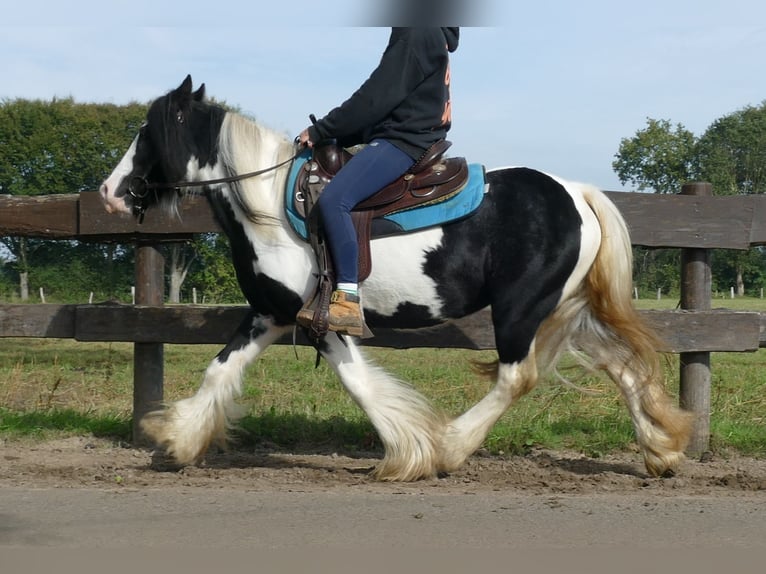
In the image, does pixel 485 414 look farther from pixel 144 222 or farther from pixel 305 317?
pixel 144 222

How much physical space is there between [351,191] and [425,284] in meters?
0.67

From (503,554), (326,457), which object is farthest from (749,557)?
(326,457)

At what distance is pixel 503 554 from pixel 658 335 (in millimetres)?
2840

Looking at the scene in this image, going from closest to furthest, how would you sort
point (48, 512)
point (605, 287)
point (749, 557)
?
1. point (749, 557)
2. point (48, 512)
3. point (605, 287)

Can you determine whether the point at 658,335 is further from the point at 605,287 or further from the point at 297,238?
the point at 297,238

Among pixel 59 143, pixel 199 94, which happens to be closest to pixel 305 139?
pixel 199 94

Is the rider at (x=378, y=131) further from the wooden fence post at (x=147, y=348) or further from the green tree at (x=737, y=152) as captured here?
the green tree at (x=737, y=152)

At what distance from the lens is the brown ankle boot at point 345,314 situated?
4.96 meters

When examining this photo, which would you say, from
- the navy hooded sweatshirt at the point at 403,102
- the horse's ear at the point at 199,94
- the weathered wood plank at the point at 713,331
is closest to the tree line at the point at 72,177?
the horse's ear at the point at 199,94

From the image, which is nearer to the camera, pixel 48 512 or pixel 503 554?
pixel 503 554

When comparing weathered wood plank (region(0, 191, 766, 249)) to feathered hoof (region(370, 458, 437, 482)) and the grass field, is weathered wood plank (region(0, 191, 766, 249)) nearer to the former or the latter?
the grass field

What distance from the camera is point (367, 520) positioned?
4.09m

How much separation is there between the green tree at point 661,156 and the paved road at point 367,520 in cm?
6292

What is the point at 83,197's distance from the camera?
6.31 metres
